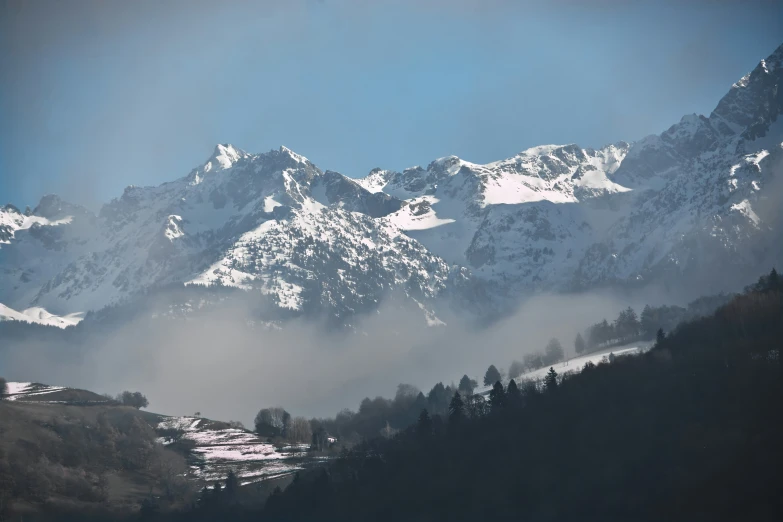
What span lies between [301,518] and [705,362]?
93057 millimetres

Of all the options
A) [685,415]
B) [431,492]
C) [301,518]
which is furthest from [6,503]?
[685,415]

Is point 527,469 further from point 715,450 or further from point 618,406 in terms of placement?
point 715,450

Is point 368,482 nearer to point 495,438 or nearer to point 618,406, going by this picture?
point 495,438

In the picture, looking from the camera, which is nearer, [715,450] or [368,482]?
[715,450]

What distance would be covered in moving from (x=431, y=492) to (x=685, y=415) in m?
52.6

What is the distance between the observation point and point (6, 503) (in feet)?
641

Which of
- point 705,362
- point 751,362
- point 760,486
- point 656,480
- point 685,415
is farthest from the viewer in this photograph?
point 705,362

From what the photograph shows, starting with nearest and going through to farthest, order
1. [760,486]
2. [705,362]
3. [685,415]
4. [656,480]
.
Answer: [760,486], [656,480], [685,415], [705,362]

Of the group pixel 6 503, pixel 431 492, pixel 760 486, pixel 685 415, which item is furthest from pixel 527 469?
pixel 6 503

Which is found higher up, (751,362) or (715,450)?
(751,362)

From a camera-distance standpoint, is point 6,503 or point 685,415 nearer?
point 685,415

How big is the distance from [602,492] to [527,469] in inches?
909

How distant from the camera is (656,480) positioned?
152750 mm

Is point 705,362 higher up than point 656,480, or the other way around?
point 705,362
